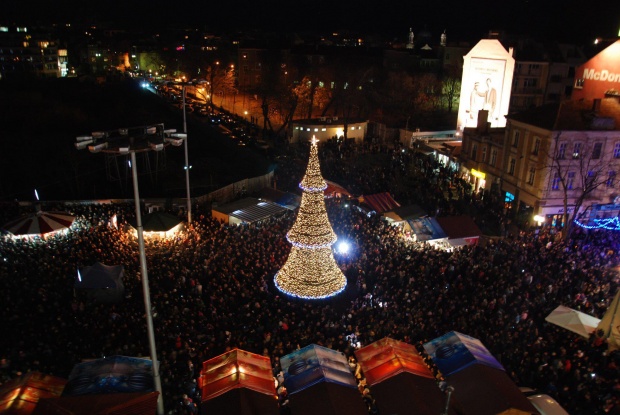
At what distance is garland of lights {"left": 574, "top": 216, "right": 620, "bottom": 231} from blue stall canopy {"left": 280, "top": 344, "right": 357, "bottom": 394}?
57.6ft

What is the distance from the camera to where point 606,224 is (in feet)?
76.9

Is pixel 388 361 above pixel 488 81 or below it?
below

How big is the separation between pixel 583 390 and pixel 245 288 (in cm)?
965

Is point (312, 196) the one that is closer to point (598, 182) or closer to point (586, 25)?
point (598, 182)

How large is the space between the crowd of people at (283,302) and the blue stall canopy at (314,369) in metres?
0.78

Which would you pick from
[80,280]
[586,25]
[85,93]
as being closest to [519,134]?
[80,280]

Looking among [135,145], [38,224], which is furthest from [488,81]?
[135,145]

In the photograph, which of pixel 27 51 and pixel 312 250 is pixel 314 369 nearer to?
pixel 312 250

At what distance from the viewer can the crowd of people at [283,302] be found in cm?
1207

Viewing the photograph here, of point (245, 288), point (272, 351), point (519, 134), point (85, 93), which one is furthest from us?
point (85, 93)

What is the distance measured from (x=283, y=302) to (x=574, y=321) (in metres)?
8.71

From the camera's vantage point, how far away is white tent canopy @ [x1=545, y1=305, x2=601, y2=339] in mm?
13859

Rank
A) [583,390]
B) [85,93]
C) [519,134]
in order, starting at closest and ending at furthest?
[583,390] → [519,134] → [85,93]

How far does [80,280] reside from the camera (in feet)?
47.9
